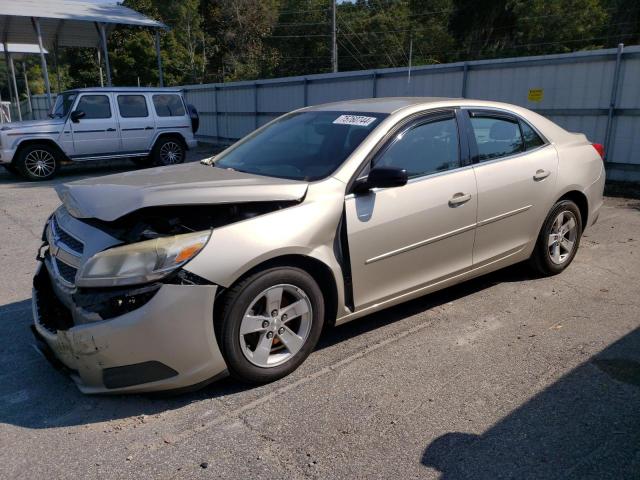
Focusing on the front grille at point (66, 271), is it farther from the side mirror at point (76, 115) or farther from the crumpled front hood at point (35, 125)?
the side mirror at point (76, 115)

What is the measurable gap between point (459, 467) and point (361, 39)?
46.9 metres

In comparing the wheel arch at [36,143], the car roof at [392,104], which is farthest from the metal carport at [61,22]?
the car roof at [392,104]

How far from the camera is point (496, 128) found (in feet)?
14.6

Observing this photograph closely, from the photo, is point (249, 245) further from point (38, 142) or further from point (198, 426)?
point (38, 142)

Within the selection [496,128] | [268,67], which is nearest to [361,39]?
[268,67]

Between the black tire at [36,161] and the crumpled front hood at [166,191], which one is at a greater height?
the crumpled front hood at [166,191]

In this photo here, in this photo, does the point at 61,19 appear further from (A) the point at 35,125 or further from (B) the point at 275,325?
(B) the point at 275,325

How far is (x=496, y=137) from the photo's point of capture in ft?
14.5

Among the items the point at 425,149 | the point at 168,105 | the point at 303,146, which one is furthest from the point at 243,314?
the point at 168,105

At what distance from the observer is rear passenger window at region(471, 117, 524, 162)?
4.25m

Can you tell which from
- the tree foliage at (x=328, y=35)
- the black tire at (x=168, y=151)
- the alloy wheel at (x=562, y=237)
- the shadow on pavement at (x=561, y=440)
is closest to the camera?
the shadow on pavement at (x=561, y=440)

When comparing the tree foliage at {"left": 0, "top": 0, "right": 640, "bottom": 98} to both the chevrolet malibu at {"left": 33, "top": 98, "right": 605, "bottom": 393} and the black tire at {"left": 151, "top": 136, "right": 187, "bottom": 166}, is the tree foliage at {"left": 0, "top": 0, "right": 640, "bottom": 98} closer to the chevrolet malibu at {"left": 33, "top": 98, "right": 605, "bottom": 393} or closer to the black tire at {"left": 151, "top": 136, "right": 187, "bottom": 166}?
the black tire at {"left": 151, "top": 136, "right": 187, "bottom": 166}

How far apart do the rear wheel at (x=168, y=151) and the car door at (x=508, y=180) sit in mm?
10358

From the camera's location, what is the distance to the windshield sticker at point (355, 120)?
382 centimetres
